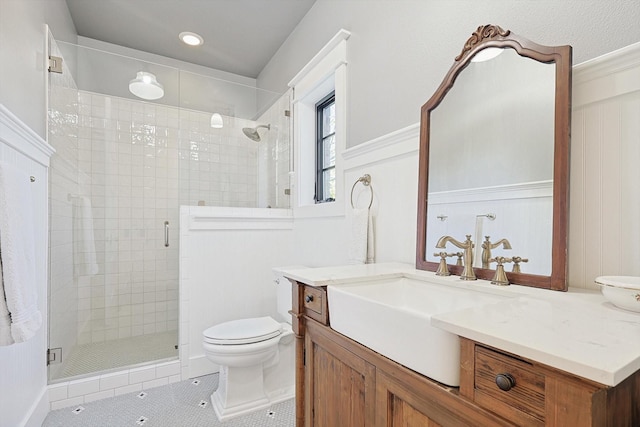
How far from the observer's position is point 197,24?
2.56 meters

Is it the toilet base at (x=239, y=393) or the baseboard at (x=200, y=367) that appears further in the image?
the baseboard at (x=200, y=367)

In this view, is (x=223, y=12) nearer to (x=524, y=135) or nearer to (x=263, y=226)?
(x=263, y=226)

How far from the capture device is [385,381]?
0.83 m

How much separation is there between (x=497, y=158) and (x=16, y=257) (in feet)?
5.80

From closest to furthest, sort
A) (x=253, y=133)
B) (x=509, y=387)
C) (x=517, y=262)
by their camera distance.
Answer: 1. (x=509, y=387)
2. (x=517, y=262)
3. (x=253, y=133)

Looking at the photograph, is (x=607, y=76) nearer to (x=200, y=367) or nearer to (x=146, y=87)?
(x=200, y=367)

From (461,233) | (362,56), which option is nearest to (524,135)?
(461,233)

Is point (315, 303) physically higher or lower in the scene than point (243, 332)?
higher

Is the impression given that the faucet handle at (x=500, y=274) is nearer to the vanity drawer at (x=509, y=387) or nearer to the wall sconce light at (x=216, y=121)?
the vanity drawer at (x=509, y=387)

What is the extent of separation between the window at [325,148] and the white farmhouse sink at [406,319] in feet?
4.29

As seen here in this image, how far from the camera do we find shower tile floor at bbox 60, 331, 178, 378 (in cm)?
211

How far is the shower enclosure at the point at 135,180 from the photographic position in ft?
7.48

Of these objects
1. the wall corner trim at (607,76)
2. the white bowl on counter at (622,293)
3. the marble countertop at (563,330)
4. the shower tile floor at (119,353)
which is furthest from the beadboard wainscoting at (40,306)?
the wall corner trim at (607,76)

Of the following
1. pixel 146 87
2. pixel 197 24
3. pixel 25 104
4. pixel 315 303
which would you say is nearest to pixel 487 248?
pixel 315 303
